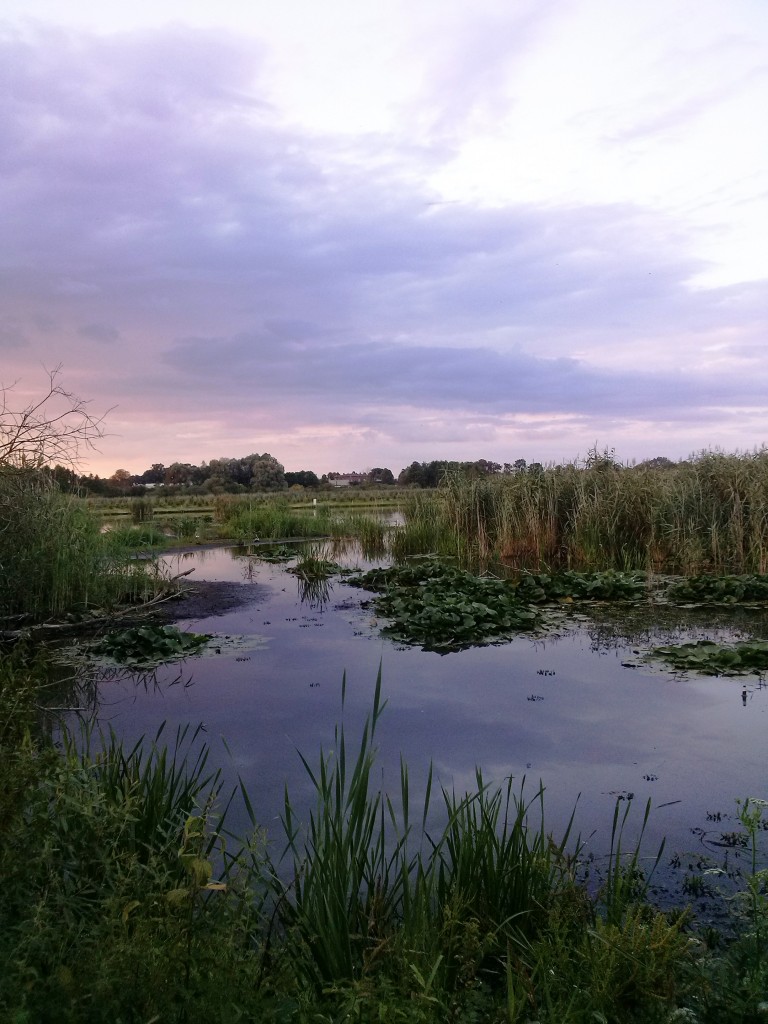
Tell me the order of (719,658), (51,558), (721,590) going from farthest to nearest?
(721,590)
(51,558)
(719,658)

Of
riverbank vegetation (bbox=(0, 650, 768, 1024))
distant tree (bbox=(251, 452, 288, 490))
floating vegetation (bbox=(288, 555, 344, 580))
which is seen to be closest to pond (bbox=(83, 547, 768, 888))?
riverbank vegetation (bbox=(0, 650, 768, 1024))

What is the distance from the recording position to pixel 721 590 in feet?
35.8

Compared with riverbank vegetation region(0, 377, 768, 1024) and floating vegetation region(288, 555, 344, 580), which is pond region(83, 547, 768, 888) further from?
floating vegetation region(288, 555, 344, 580)

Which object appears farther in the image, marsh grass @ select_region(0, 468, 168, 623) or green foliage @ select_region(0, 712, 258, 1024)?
marsh grass @ select_region(0, 468, 168, 623)

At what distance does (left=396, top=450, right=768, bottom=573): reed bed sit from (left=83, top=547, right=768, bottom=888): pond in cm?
360

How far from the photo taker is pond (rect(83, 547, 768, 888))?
4582 millimetres

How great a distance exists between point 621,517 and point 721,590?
4320mm

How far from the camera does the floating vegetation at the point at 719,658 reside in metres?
7.32

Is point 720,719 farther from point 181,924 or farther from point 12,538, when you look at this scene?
point 12,538

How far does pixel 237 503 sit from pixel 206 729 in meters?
23.2

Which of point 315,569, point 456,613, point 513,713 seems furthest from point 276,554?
point 513,713

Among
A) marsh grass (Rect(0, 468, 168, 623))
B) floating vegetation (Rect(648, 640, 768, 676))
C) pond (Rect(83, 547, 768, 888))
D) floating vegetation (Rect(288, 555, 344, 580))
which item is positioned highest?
marsh grass (Rect(0, 468, 168, 623))

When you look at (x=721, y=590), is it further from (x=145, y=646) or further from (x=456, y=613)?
(x=145, y=646)

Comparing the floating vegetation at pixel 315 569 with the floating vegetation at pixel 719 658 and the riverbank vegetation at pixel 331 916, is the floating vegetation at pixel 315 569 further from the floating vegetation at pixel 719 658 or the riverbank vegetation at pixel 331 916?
the riverbank vegetation at pixel 331 916
